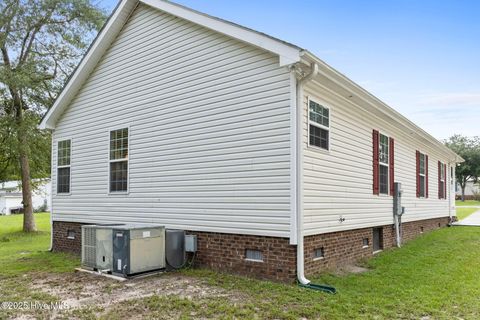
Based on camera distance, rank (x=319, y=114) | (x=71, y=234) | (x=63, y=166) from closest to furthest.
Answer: (x=319, y=114) < (x=71, y=234) < (x=63, y=166)

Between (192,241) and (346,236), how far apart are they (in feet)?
10.7

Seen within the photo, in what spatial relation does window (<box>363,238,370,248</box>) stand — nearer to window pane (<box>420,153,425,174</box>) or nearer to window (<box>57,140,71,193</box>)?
window pane (<box>420,153,425,174</box>)

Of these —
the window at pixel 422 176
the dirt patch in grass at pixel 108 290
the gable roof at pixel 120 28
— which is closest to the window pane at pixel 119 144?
the gable roof at pixel 120 28

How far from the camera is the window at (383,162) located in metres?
10.6

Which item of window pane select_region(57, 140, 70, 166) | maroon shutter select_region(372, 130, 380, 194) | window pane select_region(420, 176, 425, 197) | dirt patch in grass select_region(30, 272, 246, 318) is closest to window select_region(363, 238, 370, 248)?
maroon shutter select_region(372, 130, 380, 194)

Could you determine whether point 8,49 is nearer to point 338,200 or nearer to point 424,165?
point 338,200

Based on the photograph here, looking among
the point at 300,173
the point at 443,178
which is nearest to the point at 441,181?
the point at 443,178

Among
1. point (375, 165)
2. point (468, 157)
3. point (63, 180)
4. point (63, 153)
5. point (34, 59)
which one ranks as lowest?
point (63, 180)

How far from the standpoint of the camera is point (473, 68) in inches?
674

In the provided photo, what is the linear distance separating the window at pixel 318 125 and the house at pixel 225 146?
0.03m

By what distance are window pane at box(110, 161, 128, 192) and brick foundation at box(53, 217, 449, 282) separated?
2.71m

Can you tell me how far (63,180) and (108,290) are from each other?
6437 mm

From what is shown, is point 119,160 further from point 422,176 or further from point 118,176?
point 422,176

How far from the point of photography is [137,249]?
7574 mm
